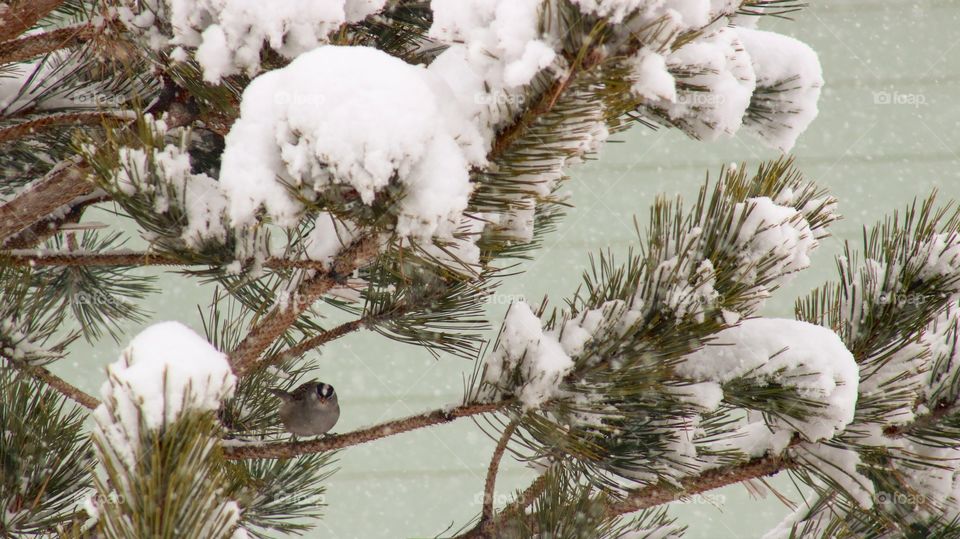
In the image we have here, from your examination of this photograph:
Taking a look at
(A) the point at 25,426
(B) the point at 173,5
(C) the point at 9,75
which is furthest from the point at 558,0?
(C) the point at 9,75

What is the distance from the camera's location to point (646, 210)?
1.84 m

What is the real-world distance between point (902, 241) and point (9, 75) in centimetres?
99

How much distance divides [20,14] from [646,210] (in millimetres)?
1361

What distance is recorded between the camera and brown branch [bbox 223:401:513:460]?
74cm

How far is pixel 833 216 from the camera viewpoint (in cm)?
70

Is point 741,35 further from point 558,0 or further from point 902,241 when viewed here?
point 558,0

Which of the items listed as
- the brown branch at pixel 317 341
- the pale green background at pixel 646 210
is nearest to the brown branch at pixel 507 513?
the brown branch at pixel 317 341

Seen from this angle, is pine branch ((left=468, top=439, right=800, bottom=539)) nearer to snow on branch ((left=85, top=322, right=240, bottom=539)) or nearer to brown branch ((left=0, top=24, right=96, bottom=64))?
snow on branch ((left=85, top=322, right=240, bottom=539))

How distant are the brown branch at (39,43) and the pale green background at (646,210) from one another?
3.58 feet

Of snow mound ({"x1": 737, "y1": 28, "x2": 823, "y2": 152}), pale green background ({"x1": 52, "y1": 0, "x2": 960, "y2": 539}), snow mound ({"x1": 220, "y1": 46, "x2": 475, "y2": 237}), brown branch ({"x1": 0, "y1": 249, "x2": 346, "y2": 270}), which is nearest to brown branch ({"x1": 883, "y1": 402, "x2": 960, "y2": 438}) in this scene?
snow mound ({"x1": 737, "y1": 28, "x2": 823, "y2": 152})

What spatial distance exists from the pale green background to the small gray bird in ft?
3.04

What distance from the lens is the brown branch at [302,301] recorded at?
23.6 inches

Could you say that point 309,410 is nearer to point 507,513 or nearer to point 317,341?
point 317,341

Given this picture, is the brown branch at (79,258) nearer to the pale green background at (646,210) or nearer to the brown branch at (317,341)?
the brown branch at (317,341)
